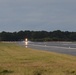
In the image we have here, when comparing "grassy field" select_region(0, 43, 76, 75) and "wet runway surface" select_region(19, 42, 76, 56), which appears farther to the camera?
"wet runway surface" select_region(19, 42, 76, 56)

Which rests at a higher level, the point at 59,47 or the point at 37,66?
the point at 37,66

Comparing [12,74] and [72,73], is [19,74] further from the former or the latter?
[72,73]

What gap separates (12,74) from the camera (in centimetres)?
1762

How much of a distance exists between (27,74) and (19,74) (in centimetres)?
41

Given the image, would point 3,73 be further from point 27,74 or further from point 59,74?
point 59,74

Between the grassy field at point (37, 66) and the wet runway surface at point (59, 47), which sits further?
the wet runway surface at point (59, 47)

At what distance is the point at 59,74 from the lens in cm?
1711

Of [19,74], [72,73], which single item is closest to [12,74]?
[19,74]

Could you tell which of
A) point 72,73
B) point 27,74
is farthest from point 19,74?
point 72,73

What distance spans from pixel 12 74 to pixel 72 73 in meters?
3.17

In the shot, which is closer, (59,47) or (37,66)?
(37,66)

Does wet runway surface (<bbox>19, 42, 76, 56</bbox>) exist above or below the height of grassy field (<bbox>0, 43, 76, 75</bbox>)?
below

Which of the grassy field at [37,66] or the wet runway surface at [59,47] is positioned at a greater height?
the grassy field at [37,66]

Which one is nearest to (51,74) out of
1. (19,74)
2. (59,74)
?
(59,74)
